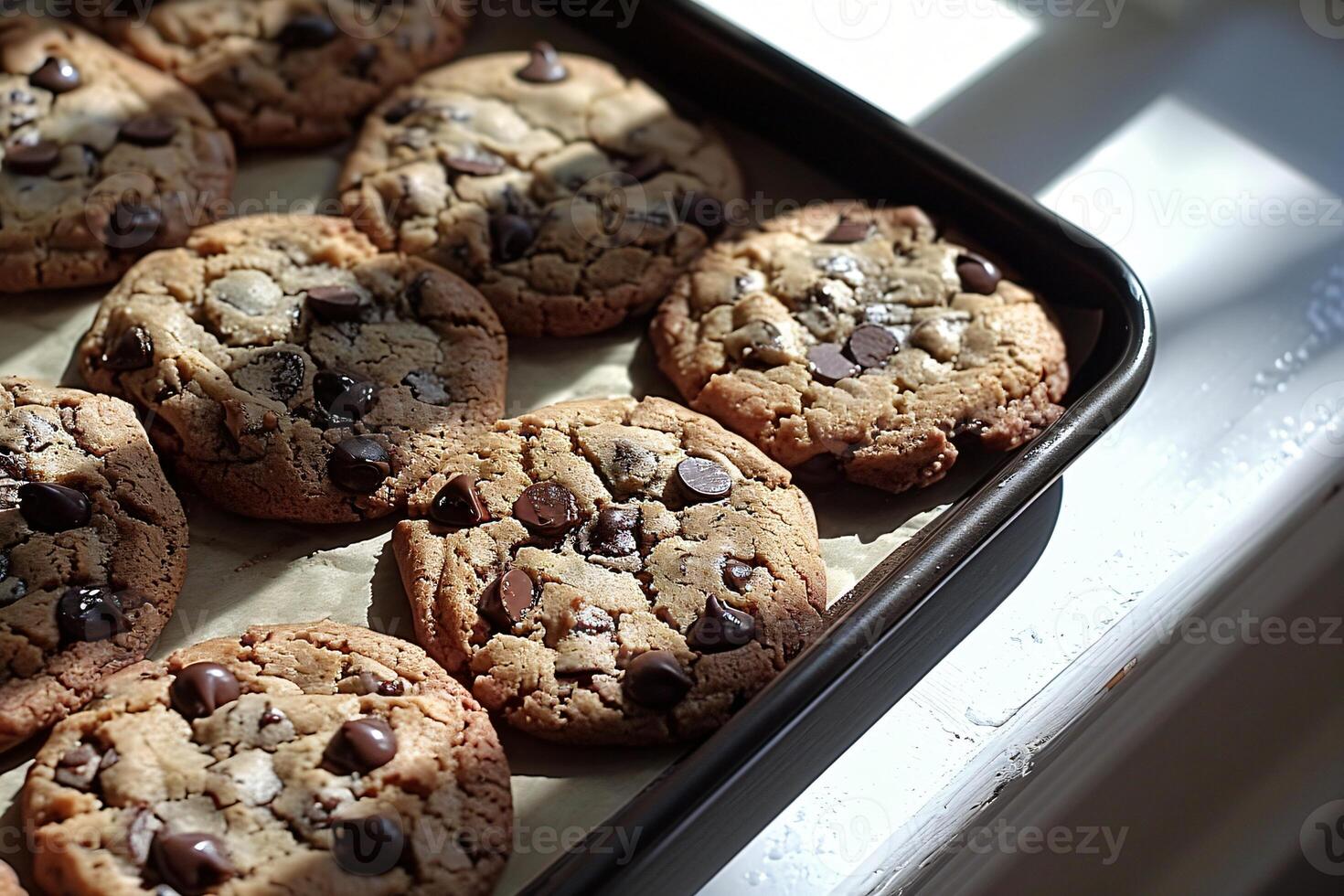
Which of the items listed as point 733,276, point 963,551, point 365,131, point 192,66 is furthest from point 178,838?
point 192,66

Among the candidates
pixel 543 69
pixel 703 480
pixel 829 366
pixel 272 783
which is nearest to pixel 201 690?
pixel 272 783

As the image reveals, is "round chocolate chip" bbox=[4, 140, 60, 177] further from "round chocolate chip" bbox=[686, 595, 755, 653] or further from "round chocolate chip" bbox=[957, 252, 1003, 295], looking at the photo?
"round chocolate chip" bbox=[957, 252, 1003, 295]

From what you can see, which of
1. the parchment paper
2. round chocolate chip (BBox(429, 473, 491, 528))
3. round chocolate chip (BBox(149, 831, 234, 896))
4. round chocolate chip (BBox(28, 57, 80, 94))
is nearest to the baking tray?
the parchment paper

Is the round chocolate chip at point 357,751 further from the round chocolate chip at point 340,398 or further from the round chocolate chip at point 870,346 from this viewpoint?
the round chocolate chip at point 870,346

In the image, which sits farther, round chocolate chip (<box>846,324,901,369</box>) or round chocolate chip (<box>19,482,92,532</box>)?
round chocolate chip (<box>846,324,901,369</box>)

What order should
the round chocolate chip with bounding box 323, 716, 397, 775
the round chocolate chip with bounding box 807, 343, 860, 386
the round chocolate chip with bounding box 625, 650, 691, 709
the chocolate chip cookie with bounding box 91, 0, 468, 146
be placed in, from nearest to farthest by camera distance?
1. the round chocolate chip with bounding box 323, 716, 397, 775
2. the round chocolate chip with bounding box 625, 650, 691, 709
3. the round chocolate chip with bounding box 807, 343, 860, 386
4. the chocolate chip cookie with bounding box 91, 0, 468, 146

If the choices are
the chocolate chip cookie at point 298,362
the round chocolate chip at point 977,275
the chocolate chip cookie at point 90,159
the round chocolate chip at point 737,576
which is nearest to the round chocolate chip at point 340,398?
the chocolate chip cookie at point 298,362

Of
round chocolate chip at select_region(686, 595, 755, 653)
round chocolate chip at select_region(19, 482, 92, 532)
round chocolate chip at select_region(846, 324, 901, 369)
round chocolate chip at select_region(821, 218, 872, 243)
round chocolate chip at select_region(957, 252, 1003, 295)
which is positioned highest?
round chocolate chip at select_region(957, 252, 1003, 295)

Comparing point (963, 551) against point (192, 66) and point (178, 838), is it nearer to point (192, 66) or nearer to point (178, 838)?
point (178, 838)
